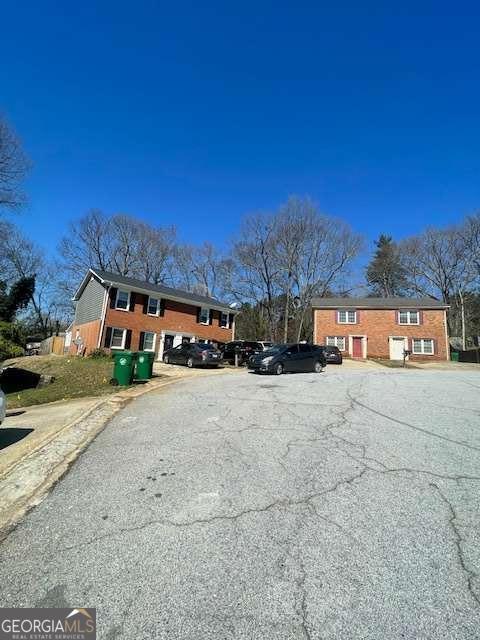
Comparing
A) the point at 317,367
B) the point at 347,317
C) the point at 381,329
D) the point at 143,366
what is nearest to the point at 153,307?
the point at 143,366

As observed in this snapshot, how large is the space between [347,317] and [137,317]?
2151cm

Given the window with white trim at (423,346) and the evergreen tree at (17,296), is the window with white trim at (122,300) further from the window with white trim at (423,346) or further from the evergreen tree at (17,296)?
the window with white trim at (423,346)

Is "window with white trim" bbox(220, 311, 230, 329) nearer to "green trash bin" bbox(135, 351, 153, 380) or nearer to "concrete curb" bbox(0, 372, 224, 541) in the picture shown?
"green trash bin" bbox(135, 351, 153, 380)

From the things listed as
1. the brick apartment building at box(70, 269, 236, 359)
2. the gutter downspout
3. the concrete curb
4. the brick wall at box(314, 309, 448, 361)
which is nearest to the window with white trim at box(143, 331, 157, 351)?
the brick apartment building at box(70, 269, 236, 359)

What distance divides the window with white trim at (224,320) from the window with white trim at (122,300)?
29.7 ft

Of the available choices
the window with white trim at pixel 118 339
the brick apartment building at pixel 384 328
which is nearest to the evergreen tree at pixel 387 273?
the brick apartment building at pixel 384 328

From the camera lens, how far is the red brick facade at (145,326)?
25266mm

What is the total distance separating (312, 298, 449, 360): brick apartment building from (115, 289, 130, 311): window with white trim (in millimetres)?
19447

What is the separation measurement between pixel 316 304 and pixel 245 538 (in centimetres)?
3505

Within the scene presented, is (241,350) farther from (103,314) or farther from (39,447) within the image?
(39,447)

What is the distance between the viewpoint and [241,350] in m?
23.9

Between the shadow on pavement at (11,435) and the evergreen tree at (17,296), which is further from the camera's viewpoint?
the evergreen tree at (17,296)

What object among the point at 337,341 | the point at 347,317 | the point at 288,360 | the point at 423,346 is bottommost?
the point at 288,360

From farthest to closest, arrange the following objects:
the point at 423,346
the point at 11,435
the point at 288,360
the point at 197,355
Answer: the point at 423,346, the point at 197,355, the point at 288,360, the point at 11,435
